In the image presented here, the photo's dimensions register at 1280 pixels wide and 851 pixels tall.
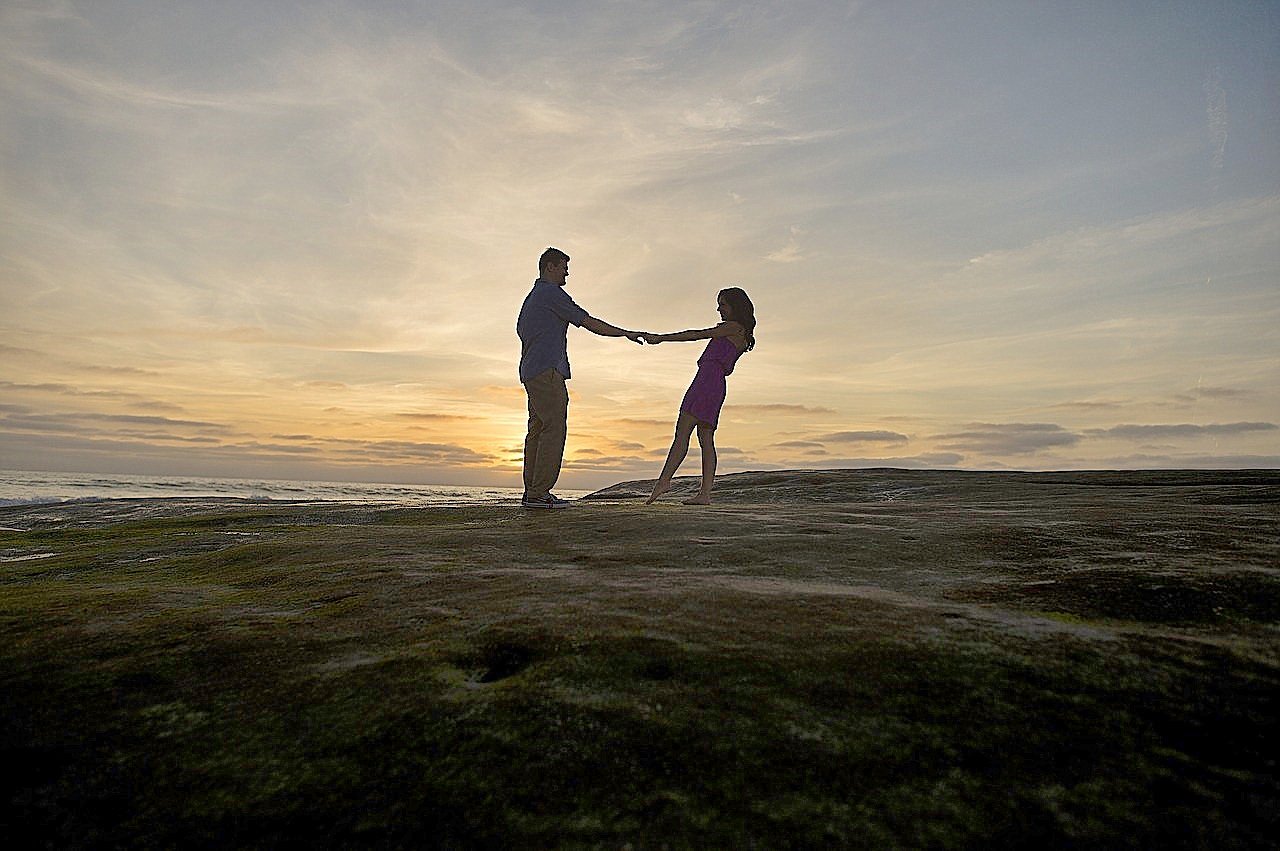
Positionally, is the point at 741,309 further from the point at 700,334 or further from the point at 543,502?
the point at 543,502

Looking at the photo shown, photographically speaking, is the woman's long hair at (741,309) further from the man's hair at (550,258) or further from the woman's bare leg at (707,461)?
the man's hair at (550,258)

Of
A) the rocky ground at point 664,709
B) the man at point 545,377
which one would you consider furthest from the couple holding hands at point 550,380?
the rocky ground at point 664,709

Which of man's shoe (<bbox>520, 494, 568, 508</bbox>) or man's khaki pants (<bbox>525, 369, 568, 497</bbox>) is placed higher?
man's khaki pants (<bbox>525, 369, 568, 497</bbox>)

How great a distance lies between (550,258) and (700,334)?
11.1 feet

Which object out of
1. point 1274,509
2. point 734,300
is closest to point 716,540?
point 1274,509

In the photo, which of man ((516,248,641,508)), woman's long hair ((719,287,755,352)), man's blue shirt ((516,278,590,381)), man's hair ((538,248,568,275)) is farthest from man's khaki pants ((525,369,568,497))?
woman's long hair ((719,287,755,352))

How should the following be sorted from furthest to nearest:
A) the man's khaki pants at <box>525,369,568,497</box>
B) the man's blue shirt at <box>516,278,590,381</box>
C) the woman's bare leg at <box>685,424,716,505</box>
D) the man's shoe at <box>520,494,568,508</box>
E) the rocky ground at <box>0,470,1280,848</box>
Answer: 1. the woman's bare leg at <box>685,424,716,505</box>
2. the man's blue shirt at <box>516,278,590,381</box>
3. the man's khaki pants at <box>525,369,568,497</box>
4. the man's shoe at <box>520,494,568,508</box>
5. the rocky ground at <box>0,470,1280,848</box>

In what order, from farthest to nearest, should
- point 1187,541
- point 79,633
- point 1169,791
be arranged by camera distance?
point 1187,541 → point 79,633 → point 1169,791

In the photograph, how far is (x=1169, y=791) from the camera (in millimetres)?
1882

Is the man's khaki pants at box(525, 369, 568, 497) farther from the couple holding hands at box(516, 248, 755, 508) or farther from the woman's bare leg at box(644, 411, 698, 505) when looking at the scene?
the woman's bare leg at box(644, 411, 698, 505)

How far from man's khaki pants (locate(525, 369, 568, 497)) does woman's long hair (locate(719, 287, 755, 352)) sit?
13.2 feet

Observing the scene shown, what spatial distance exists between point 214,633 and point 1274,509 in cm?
995

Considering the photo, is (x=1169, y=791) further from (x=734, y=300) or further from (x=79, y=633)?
(x=734, y=300)

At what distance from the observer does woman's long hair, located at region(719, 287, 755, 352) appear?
545 inches
